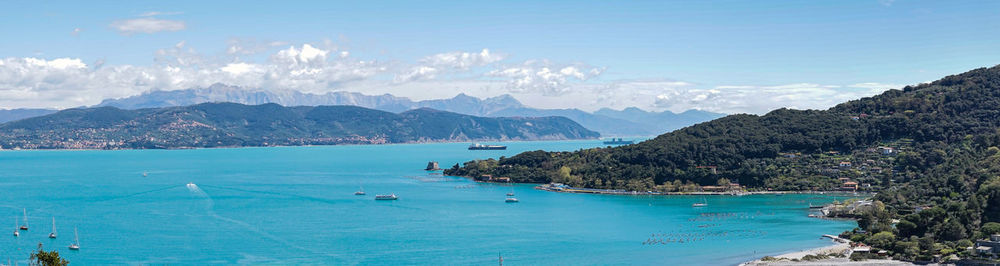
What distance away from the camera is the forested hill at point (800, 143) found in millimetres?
85125

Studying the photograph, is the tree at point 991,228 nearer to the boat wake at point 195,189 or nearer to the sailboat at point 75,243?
the sailboat at point 75,243

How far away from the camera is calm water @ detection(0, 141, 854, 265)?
49.0 meters

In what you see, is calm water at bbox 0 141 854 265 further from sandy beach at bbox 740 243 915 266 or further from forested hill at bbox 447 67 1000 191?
forested hill at bbox 447 67 1000 191

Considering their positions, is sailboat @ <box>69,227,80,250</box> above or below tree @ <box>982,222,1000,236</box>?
below

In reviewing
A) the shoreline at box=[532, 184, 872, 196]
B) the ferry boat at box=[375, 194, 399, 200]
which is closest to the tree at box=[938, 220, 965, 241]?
the shoreline at box=[532, 184, 872, 196]

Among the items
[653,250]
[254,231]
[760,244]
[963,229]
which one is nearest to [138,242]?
[254,231]

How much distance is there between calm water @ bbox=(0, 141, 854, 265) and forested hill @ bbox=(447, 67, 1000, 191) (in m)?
→ 6.43

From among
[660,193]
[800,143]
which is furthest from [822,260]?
[800,143]

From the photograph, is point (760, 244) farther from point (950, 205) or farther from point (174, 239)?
point (174, 239)

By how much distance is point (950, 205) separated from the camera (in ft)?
168

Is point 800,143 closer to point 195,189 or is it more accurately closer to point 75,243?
point 195,189

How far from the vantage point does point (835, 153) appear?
89.7 m

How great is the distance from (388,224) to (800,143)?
155ft

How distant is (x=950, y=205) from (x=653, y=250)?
1665cm
